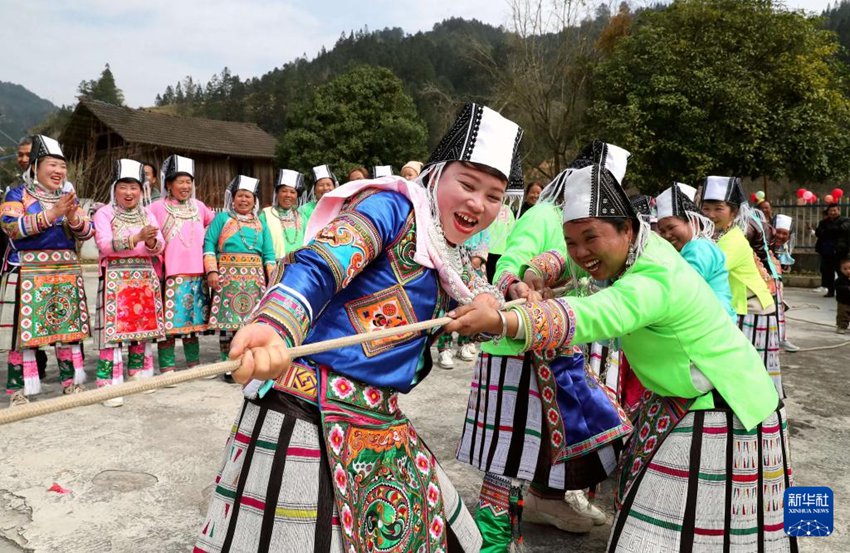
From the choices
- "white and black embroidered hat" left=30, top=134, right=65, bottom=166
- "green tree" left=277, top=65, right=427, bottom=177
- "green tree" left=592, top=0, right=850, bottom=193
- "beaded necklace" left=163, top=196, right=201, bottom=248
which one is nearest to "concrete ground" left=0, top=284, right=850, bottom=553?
"beaded necklace" left=163, top=196, right=201, bottom=248

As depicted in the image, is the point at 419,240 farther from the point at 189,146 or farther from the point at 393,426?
the point at 189,146

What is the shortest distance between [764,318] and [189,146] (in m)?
26.2

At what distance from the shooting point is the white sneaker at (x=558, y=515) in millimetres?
2992

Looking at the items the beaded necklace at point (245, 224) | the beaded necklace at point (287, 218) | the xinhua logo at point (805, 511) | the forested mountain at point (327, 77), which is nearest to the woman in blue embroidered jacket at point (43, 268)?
the beaded necklace at point (245, 224)

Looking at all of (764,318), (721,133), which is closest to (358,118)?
(721,133)

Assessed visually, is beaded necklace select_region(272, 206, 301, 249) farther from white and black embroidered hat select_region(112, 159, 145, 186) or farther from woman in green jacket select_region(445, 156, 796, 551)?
woman in green jacket select_region(445, 156, 796, 551)

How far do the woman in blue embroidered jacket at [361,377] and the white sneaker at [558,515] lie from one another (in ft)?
3.71

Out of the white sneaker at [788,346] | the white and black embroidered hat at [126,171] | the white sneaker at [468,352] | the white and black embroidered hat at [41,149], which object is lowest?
the white sneaker at [468,352]

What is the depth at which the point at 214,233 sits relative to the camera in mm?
5852

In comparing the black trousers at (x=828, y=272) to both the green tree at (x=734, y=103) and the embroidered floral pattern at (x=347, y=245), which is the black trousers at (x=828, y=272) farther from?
the embroidered floral pattern at (x=347, y=245)

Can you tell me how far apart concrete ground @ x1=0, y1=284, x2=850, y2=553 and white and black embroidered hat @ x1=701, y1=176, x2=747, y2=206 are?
5.75 feet

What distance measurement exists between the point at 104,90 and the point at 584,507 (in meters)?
64.6

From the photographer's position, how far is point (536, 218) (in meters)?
3.11

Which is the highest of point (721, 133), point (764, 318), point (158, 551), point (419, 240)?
point (721, 133)
